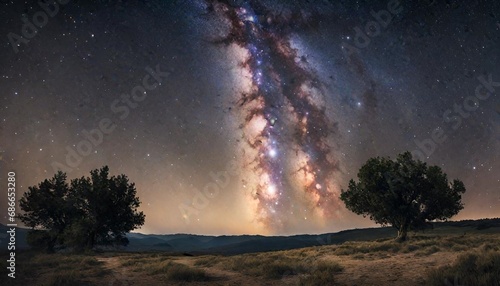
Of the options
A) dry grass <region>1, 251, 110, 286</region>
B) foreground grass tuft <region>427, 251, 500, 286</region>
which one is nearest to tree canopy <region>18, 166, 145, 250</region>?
dry grass <region>1, 251, 110, 286</region>

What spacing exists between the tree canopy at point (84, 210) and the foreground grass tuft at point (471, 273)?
34066mm

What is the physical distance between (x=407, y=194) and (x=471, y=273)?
21311mm

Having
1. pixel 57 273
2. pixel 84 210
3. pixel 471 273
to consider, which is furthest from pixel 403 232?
pixel 84 210

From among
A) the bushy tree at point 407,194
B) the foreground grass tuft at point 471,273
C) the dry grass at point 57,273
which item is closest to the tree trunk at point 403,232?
the bushy tree at point 407,194

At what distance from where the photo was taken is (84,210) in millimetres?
36312

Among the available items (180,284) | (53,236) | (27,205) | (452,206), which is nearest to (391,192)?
(452,206)

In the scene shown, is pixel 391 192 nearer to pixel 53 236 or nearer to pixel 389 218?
pixel 389 218

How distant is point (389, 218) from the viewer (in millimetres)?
31359

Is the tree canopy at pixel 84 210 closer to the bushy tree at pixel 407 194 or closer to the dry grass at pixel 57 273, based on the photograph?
the dry grass at pixel 57 273

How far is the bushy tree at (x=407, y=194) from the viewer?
30.7m

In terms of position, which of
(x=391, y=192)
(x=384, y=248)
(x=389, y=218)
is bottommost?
(x=384, y=248)

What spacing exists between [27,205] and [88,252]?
34.9 ft

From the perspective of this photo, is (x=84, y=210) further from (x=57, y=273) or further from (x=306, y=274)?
(x=306, y=274)

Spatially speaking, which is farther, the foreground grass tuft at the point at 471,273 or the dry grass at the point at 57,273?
the dry grass at the point at 57,273
